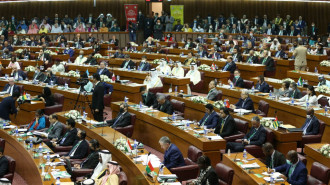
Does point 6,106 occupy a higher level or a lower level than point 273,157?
higher

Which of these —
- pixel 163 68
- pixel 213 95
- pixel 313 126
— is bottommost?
pixel 313 126

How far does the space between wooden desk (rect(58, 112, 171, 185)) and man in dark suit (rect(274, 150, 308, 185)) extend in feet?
6.00

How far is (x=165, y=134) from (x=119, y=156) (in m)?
1.99

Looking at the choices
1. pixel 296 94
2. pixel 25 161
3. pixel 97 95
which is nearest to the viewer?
pixel 25 161

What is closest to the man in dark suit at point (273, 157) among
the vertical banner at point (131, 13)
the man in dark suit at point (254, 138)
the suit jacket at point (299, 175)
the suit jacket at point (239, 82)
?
the suit jacket at point (299, 175)

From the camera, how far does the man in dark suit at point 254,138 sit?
31.9 ft

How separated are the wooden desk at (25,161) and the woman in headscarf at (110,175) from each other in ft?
1.65

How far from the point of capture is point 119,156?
30.5 ft

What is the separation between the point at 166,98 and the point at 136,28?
1337 centimetres

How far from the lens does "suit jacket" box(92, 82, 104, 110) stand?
12406 millimetres

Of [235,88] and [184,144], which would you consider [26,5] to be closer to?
[235,88]

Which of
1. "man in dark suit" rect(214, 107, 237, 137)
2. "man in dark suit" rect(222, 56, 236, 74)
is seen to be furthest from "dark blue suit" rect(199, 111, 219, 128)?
"man in dark suit" rect(222, 56, 236, 74)

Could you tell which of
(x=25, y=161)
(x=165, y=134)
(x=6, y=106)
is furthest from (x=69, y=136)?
(x=6, y=106)

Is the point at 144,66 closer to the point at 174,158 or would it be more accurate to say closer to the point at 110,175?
the point at 174,158
